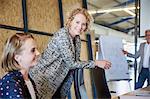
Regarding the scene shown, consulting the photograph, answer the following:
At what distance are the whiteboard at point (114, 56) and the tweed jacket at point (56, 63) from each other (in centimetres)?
264

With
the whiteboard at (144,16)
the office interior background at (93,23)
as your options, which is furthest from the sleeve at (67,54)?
the whiteboard at (144,16)

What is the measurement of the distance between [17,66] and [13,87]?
0.15 metres

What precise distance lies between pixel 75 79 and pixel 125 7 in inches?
150

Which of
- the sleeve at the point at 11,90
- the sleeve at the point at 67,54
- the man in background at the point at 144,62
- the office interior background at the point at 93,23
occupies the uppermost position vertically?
the office interior background at the point at 93,23

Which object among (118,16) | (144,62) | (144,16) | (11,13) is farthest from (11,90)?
(144,16)

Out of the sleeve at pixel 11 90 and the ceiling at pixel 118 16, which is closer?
the sleeve at pixel 11 90

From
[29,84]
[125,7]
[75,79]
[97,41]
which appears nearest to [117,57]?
[97,41]

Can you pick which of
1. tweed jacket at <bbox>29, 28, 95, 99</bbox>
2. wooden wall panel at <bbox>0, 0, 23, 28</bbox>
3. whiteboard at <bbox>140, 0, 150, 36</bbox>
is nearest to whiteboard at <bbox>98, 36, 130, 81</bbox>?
whiteboard at <bbox>140, 0, 150, 36</bbox>

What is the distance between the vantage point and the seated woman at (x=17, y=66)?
3.75 ft

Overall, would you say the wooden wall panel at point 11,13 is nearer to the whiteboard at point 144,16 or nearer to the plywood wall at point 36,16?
the plywood wall at point 36,16

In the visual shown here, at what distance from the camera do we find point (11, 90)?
44.4 inches

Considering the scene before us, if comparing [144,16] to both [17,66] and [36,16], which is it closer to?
[36,16]

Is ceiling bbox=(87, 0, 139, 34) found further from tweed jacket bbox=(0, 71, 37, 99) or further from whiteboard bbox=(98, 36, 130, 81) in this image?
tweed jacket bbox=(0, 71, 37, 99)

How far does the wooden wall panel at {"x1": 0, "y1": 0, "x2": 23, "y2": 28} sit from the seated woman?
1657 millimetres
